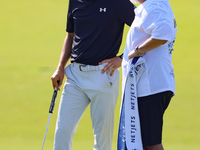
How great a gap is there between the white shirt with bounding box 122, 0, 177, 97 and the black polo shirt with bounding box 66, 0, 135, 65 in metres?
0.40

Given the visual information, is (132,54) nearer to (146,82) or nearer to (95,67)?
(146,82)

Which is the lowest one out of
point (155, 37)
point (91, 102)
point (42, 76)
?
point (42, 76)

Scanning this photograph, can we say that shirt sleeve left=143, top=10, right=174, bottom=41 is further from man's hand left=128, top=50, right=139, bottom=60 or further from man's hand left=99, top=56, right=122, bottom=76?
man's hand left=99, top=56, right=122, bottom=76

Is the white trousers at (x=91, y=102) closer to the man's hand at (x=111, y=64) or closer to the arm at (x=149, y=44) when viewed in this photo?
the man's hand at (x=111, y=64)

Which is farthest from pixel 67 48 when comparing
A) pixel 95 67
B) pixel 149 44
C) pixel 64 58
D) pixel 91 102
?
pixel 149 44

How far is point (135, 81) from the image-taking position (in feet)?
7.34

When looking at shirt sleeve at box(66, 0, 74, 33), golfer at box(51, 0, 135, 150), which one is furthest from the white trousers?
shirt sleeve at box(66, 0, 74, 33)

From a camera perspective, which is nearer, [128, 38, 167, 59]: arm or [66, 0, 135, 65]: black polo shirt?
[128, 38, 167, 59]: arm

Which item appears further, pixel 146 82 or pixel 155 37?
pixel 146 82

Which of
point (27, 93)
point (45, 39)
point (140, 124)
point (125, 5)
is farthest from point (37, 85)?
point (140, 124)

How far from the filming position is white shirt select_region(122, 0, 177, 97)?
2.11m

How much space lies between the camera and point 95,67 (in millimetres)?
2682

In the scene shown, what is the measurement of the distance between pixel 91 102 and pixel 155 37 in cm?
84

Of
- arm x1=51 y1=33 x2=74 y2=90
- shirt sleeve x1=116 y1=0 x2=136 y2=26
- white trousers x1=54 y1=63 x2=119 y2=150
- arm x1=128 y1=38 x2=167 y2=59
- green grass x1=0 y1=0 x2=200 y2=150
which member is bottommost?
green grass x1=0 y1=0 x2=200 y2=150
